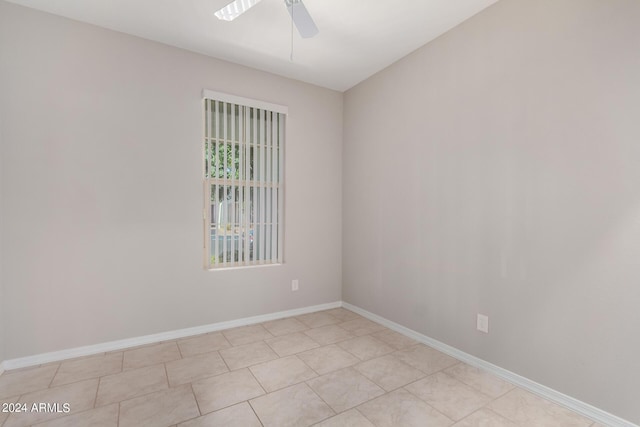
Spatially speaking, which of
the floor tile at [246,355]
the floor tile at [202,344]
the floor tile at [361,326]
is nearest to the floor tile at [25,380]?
the floor tile at [202,344]

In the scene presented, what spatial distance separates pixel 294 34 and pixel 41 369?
Result: 10.9 ft

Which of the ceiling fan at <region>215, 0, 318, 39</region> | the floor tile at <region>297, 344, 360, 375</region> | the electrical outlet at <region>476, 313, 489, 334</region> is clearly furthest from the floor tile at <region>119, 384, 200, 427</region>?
the ceiling fan at <region>215, 0, 318, 39</region>

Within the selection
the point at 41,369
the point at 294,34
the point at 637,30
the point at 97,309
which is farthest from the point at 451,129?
the point at 41,369

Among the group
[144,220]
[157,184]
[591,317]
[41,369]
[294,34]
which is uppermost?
[294,34]

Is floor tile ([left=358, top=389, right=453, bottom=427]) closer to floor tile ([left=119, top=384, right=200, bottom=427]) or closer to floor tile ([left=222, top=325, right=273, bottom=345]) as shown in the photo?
floor tile ([left=119, top=384, right=200, bottom=427])

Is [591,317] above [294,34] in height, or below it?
below

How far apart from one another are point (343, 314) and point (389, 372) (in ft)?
4.37

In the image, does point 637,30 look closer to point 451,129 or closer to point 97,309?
point 451,129

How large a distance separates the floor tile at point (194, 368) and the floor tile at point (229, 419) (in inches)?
18.0

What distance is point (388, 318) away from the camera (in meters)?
3.20

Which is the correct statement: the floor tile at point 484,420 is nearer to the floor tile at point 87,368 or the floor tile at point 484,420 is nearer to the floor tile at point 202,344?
the floor tile at point 202,344

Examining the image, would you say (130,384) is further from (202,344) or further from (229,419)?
(229,419)

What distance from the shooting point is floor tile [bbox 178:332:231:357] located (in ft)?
8.55

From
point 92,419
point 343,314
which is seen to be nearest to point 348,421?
point 92,419
